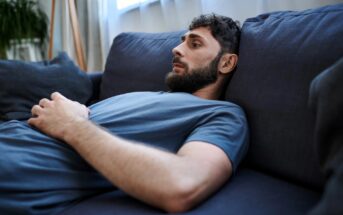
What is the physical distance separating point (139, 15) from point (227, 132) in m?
1.53

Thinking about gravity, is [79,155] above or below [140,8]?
below

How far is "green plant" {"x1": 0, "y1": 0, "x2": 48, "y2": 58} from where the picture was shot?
287cm

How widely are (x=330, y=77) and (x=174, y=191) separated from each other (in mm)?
367

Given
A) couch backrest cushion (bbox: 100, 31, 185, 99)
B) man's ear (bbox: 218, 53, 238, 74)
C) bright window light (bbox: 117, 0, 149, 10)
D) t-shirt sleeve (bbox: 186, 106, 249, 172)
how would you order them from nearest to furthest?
t-shirt sleeve (bbox: 186, 106, 249, 172)
man's ear (bbox: 218, 53, 238, 74)
couch backrest cushion (bbox: 100, 31, 185, 99)
bright window light (bbox: 117, 0, 149, 10)

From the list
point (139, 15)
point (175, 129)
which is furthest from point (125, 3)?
point (175, 129)

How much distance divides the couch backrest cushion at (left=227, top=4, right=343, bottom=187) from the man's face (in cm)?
14

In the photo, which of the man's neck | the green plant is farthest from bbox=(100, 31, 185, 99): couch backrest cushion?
the green plant

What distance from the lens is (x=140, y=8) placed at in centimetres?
208

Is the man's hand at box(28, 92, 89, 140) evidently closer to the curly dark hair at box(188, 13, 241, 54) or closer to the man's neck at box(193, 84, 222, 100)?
the man's neck at box(193, 84, 222, 100)

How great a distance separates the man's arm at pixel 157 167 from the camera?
0.68m

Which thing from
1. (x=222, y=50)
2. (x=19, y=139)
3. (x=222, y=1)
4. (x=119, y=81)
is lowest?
(x=119, y=81)

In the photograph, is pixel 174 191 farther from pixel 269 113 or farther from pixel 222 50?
pixel 222 50

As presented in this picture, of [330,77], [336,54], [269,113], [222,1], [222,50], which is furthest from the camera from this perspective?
[222,1]

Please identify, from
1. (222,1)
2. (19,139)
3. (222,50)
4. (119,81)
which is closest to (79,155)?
(19,139)
